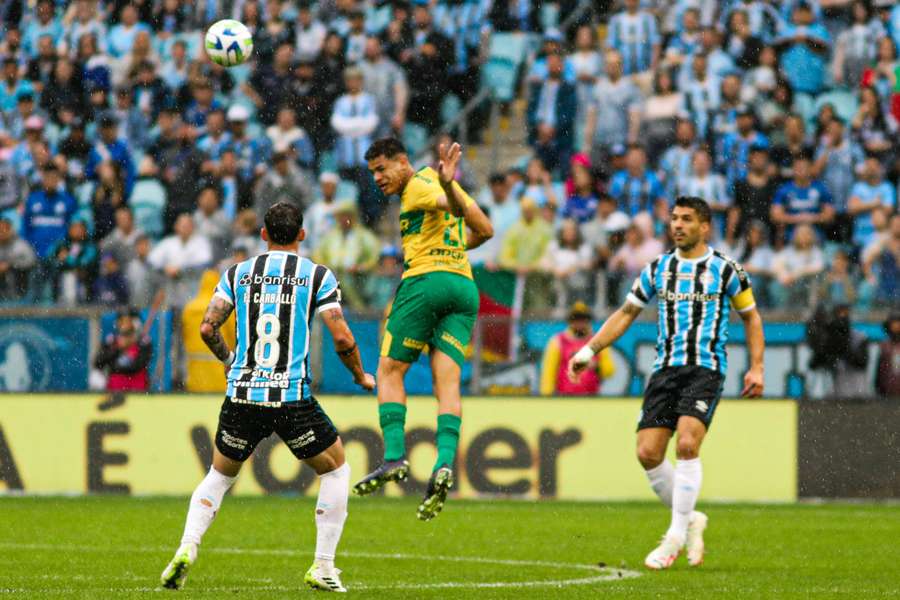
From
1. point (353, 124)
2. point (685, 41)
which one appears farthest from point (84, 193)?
point (685, 41)

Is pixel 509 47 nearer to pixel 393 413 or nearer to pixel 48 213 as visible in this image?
pixel 48 213

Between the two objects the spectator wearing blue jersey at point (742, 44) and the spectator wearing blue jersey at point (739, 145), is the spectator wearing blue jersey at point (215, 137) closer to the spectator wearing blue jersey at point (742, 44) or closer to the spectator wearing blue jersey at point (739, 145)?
the spectator wearing blue jersey at point (739, 145)

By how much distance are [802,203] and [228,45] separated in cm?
761

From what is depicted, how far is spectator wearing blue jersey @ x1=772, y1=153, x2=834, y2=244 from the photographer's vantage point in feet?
61.7

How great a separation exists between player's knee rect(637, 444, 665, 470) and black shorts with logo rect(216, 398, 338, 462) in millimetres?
2874

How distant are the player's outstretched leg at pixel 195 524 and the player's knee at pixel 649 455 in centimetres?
313

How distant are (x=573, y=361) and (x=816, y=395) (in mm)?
6993

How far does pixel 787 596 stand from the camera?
8.62 metres

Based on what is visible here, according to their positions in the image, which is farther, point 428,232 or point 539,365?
point 539,365

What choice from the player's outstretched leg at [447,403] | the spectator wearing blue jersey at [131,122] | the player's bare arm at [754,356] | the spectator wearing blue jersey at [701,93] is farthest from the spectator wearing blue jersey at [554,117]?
the player's outstretched leg at [447,403]

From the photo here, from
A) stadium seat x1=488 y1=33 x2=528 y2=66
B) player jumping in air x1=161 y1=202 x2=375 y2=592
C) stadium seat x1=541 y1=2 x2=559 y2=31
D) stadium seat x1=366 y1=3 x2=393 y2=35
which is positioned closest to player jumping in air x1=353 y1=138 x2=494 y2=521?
player jumping in air x1=161 y1=202 x2=375 y2=592

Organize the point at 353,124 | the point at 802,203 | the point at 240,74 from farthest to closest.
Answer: the point at 240,74 → the point at 353,124 → the point at 802,203

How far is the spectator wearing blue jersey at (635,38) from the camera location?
68.6 ft

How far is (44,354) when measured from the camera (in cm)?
1723
